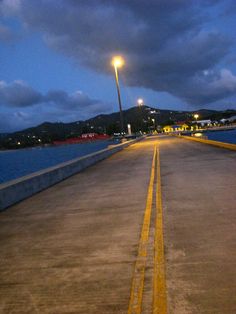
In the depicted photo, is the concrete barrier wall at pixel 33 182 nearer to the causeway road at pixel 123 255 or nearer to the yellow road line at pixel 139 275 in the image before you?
the causeway road at pixel 123 255

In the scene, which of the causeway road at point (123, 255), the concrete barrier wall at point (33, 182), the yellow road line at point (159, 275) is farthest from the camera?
the concrete barrier wall at point (33, 182)

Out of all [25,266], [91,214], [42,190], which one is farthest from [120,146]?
[25,266]

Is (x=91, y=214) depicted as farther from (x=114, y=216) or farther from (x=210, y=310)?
(x=210, y=310)

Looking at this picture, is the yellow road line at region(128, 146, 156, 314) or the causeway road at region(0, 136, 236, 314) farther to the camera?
the causeway road at region(0, 136, 236, 314)

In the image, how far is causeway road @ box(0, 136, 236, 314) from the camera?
4160 millimetres

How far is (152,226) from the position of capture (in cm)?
722

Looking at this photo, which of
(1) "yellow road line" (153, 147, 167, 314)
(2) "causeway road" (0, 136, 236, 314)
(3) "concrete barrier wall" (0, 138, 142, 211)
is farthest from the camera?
(3) "concrete barrier wall" (0, 138, 142, 211)

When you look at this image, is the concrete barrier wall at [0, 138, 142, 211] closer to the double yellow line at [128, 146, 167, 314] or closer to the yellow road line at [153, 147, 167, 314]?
the double yellow line at [128, 146, 167, 314]

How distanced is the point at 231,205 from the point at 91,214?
3372 mm

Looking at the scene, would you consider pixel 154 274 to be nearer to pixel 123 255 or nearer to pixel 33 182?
pixel 123 255

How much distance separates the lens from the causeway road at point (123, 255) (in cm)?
416

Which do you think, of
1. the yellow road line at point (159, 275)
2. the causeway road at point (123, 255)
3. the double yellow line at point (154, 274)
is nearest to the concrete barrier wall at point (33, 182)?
the causeway road at point (123, 255)

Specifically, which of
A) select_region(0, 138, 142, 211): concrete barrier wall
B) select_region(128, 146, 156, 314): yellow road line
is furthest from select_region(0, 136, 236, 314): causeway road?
select_region(0, 138, 142, 211): concrete barrier wall

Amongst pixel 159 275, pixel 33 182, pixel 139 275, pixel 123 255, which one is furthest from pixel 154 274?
pixel 33 182
